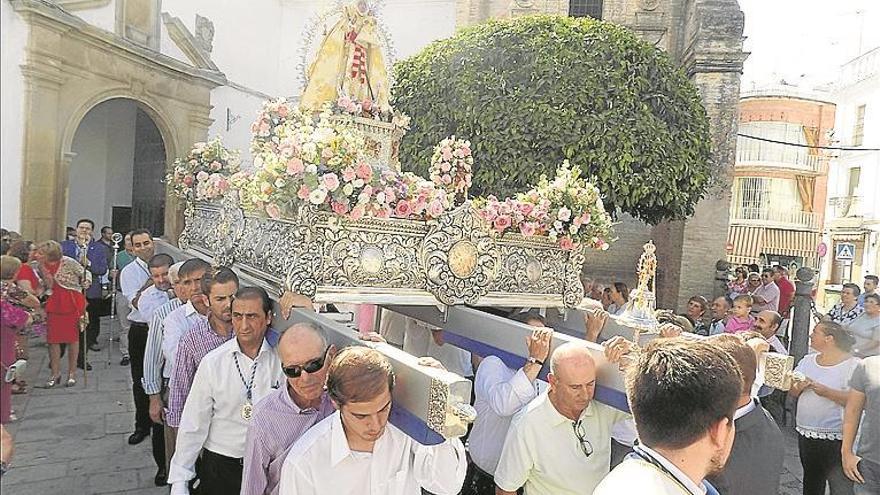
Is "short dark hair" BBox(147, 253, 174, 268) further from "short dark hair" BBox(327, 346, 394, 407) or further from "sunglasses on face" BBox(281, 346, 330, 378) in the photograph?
"short dark hair" BBox(327, 346, 394, 407)

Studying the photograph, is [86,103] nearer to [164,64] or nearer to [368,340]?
[164,64]

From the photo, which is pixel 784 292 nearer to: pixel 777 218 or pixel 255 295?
pixel 255 295

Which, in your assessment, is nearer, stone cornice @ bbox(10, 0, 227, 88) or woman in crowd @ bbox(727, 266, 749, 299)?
stone cornice @ bbox(10, 0, 227, 88)

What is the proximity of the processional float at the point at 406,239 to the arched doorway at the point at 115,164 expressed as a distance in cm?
60

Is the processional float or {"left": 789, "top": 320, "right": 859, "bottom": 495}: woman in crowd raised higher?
the processional float

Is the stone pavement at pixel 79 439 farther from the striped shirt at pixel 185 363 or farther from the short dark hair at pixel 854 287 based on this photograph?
the short dark hair at pixel 854 287

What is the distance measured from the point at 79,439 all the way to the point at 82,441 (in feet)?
0.18

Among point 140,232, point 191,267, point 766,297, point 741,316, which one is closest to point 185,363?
point 191,267

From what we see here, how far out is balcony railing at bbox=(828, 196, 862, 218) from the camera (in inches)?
243

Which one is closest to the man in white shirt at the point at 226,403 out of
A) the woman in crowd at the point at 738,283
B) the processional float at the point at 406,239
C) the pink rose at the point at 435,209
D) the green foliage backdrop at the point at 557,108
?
the processional float at the point at 406,239

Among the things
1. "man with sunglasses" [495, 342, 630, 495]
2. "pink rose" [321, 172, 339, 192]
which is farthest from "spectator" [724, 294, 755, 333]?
"pink rose" [321, 172, 339, 192]

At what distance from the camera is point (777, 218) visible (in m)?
19.5

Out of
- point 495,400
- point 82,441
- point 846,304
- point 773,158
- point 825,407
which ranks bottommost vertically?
point 82,441

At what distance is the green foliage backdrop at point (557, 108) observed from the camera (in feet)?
28.2
